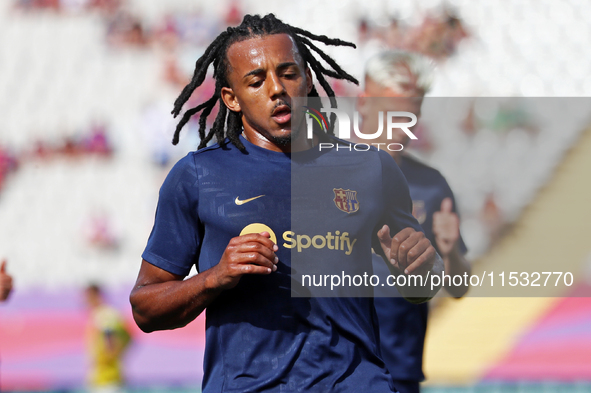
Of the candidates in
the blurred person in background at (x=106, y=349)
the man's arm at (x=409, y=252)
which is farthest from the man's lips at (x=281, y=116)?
the blurred person in background at (x=106, y=349)

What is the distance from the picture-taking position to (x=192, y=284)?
1637 mm

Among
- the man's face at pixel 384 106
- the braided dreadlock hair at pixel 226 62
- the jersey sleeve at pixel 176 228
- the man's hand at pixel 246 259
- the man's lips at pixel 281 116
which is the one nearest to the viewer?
the man's hand at pixel 246 259

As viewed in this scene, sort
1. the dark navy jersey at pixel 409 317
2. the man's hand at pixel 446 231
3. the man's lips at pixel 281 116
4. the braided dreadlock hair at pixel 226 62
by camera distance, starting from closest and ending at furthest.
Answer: the man's lips at pixel 281 116
the braided dreadlock hair at pixel 226 62
the man's hand at pixel 446 231
the dark navy jersey at pixel 409 317

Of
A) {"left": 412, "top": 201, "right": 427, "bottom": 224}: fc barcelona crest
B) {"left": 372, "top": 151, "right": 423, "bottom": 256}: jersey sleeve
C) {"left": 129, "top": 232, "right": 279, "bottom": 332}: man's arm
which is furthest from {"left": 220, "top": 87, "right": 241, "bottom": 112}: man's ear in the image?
{"left": 412, "top": 201, "right": 427, "bottom": 224}: fc barcelona crest

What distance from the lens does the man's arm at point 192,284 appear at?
4.97 feet

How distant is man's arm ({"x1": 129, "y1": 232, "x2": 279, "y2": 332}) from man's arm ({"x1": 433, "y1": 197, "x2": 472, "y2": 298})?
141 cm

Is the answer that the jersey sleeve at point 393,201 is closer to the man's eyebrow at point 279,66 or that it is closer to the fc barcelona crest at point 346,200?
the fc barcelona crest at point 346,200

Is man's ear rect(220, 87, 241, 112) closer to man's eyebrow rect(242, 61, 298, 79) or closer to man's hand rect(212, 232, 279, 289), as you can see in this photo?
man's eyebrow rect(242, 61, 298, 79)

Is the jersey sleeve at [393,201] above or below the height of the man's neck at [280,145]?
below

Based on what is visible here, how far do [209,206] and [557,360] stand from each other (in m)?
4.35

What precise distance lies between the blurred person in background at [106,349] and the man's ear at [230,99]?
12.7ft

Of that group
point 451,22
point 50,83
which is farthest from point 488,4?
point 50,83

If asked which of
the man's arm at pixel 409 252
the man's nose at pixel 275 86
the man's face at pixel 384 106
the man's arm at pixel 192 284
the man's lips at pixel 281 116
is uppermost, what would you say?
the man's face at pixel 384 106

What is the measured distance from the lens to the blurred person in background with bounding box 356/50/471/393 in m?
2.92
